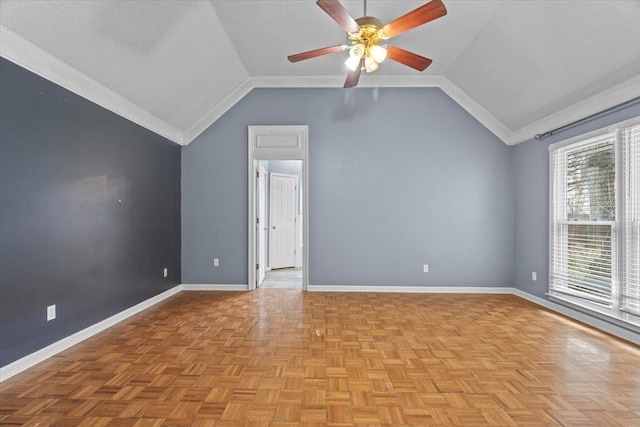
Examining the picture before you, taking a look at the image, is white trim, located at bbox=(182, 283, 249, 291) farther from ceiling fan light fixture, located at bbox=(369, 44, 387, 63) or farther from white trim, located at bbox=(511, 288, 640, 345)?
white trim, located at bbox=(511, 288, 640, 345)

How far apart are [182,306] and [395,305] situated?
260cm

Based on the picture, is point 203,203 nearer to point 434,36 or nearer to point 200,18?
point 200,18

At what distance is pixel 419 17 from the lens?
2.14 meters

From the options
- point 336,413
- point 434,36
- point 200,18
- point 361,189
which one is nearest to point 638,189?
point 434,36

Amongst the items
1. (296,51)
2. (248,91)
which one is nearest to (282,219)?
(248,91)

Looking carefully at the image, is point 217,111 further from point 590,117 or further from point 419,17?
point 590,117

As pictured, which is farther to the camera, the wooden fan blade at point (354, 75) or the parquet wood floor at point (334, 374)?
the wooden fan blade at point (354, 75)

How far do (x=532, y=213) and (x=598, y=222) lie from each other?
3.28ft

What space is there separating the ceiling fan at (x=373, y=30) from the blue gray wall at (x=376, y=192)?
1927 millimetres

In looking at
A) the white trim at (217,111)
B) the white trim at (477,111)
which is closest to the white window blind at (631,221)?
the white trim at (477,111)

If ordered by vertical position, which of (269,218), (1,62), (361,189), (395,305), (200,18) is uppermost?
(200,18)

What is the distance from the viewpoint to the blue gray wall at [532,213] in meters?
4.03

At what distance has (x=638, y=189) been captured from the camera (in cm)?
286

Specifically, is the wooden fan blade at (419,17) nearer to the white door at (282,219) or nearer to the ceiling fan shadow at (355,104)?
the ceiling fan shadow at (355,104)
